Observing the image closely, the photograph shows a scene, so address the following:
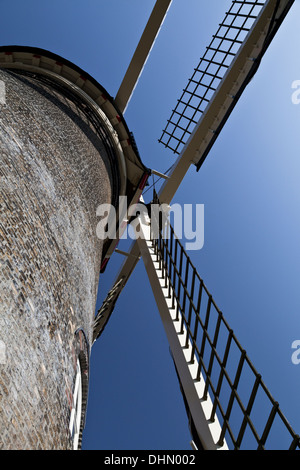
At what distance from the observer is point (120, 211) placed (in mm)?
9391

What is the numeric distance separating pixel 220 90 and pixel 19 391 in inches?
361

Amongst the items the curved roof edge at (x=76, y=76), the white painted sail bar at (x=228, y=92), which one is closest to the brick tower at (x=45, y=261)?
the curved roof edge at (x=76, y=76)

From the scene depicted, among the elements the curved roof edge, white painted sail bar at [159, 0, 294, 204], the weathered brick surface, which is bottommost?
the weathered brick surface

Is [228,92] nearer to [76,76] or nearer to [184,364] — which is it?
[76,76]

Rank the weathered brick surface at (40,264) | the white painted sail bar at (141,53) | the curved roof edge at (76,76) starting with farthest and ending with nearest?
the white painted sail bar at (141,53)
the curved roof edge at (76,76)
the weathered brick surface at (40,264)

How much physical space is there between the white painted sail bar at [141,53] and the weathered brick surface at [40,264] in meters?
4.76

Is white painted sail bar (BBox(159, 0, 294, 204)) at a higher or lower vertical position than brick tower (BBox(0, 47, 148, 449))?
higher

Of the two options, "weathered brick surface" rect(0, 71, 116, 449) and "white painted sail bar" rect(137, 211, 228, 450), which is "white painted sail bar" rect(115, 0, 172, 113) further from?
"weathered brick surface" rect(0, 71, 116, 449)

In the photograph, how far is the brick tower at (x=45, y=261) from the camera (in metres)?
2.85

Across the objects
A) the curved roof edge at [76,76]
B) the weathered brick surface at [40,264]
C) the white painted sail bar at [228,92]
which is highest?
the white painted sail bar at [228,92]

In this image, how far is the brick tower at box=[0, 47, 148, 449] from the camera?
112 inches

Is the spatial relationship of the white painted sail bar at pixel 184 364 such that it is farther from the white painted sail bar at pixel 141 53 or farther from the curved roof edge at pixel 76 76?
the white painted sail bar at pixel 141 53

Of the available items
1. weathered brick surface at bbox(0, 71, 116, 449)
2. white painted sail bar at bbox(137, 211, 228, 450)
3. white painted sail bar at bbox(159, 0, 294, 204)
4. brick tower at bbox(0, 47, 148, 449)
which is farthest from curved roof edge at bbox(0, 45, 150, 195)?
weathered brick surface at bbox(0, 71, 116, 449)

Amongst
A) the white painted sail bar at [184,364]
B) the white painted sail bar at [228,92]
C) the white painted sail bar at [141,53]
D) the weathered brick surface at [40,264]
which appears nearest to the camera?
the weathered brick surface at [40,264]
